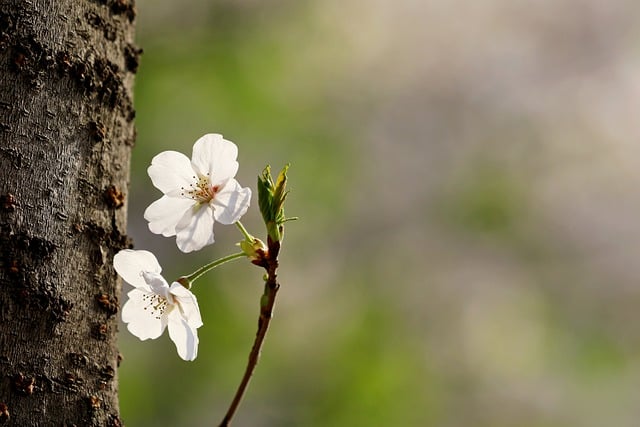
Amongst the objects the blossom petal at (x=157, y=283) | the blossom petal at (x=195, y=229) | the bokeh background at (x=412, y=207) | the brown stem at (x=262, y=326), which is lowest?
the brown stem at (x=262, y=326)

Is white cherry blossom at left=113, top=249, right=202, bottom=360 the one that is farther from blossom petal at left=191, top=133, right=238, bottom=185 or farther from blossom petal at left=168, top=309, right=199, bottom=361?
blossom petal at left=191, top=133, right=238, bottom=185

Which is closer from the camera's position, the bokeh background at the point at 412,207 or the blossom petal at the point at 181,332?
the blossom petal at the point at 181,332

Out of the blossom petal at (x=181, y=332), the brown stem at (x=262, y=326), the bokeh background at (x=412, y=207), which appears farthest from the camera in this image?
the bokeh background at (x=412, y=207)

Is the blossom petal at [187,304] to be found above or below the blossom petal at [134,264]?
below

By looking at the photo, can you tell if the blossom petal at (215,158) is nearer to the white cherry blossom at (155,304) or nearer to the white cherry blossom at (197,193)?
the white cherry blossom at (197,193)

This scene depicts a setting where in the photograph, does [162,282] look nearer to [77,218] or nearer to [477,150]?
[77,218]

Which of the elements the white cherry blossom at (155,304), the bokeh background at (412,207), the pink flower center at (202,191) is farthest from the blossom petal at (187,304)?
the bokeh background at (412,207)
